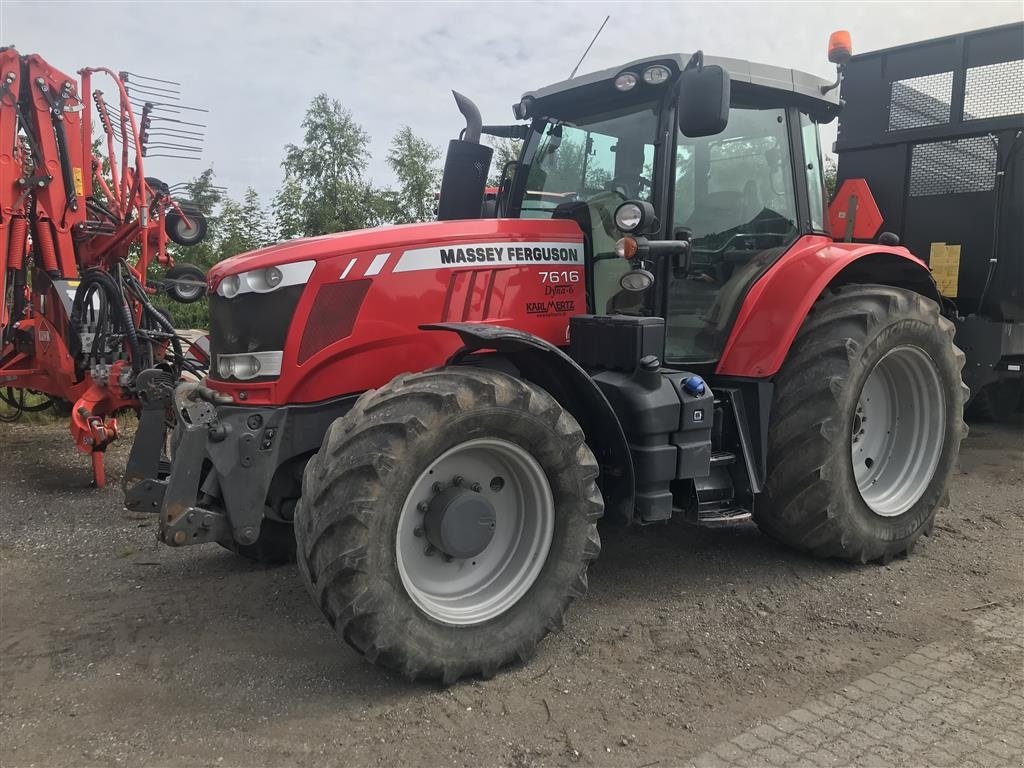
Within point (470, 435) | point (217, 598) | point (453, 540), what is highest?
point (470, 435)

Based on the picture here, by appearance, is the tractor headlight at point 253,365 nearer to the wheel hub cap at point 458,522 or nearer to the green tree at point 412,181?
the wheel hub cap at point 458,522

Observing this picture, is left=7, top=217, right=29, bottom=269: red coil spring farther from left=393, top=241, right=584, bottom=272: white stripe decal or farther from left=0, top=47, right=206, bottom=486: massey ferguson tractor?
left=393, top=241, right=584, bottom=272: white stripe decal

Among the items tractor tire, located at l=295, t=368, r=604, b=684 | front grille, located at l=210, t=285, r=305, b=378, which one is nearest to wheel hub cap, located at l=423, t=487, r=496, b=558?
tractor tire, located at l=295, t=368, r=604, b=684

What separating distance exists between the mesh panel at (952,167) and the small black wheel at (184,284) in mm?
6244

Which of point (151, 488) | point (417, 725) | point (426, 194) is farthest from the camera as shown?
point (426, 194)

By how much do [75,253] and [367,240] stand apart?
14.4 feet

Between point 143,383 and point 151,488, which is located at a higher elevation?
point 143,383

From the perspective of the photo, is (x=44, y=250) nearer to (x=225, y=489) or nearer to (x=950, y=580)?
(x=225, y=489)

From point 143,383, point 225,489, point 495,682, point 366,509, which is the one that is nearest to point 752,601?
point 495,682

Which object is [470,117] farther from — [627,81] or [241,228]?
[241,228]

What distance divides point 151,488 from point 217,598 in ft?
2.53

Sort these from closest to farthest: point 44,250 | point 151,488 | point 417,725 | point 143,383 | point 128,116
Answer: point 417,725
point 151,488
point 143,383
point 44,250
point 128,116

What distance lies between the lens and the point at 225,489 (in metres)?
2.89

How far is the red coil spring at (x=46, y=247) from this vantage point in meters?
6.12
